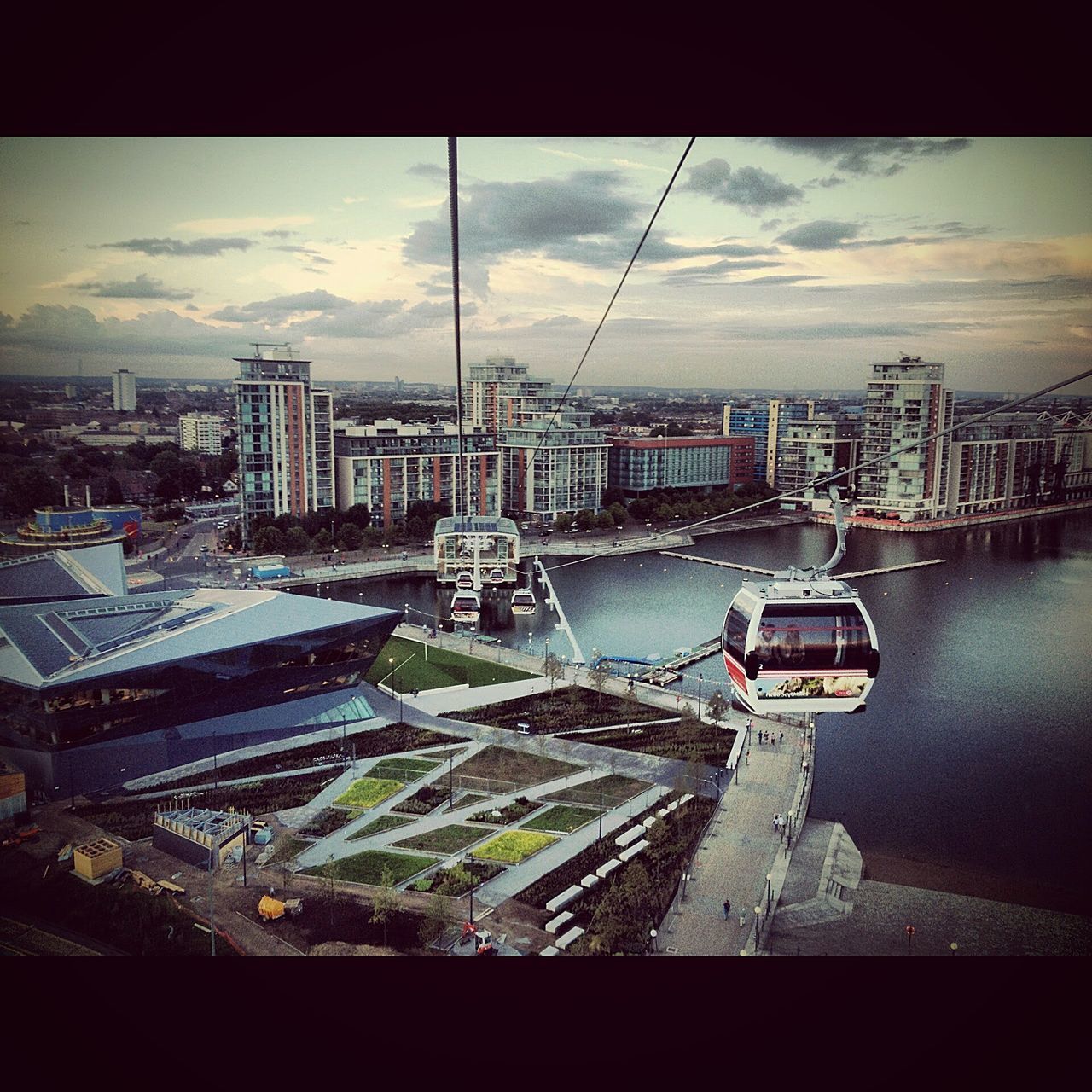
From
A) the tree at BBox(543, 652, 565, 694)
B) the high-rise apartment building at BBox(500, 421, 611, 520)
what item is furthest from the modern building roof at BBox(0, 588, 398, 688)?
the high-rise apartment building at BBox(500, 421, 611, 520)

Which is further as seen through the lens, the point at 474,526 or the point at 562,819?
the point at 474,526

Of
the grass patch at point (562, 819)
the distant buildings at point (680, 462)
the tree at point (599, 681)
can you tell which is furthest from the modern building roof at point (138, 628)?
the distant buildings at point (680, 462)

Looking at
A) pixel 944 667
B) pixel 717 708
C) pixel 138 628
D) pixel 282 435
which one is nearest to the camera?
pixel 138 628

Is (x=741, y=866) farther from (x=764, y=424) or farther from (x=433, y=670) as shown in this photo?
(x=764, y=424)

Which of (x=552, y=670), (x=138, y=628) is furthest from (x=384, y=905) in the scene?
(x=552, y=670)

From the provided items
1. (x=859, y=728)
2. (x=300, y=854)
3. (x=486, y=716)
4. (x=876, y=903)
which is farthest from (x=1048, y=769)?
(x=300, y=854)

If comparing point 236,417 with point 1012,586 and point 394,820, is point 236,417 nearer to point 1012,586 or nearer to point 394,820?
point 394,820

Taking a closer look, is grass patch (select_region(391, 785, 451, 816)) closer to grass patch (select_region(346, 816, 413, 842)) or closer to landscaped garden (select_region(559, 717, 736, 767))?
grass patch (select_region(346, 816, 413, 842))
